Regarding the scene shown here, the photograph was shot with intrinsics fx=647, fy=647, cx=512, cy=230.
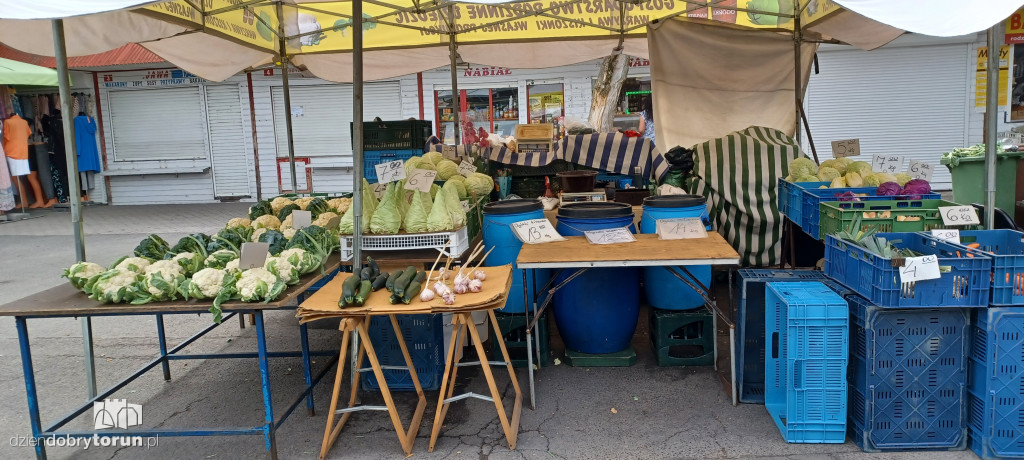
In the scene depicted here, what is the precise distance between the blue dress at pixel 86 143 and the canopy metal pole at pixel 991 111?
17.2 meters

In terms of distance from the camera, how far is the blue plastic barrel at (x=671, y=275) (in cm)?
491

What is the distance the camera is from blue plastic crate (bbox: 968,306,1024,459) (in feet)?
10.8

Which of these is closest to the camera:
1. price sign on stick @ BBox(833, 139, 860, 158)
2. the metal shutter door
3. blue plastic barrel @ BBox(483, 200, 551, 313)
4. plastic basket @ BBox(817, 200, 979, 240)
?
plastic basket @ BBox(817, 200, 979, 240)

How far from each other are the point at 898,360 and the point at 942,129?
13.0 m

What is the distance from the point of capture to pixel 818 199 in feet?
15.7

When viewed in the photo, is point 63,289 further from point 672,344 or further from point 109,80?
point 109,80

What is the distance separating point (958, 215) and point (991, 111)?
0.70 metres

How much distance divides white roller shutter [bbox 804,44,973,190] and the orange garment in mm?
17036

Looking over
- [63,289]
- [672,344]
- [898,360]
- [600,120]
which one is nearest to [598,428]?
[672,344]

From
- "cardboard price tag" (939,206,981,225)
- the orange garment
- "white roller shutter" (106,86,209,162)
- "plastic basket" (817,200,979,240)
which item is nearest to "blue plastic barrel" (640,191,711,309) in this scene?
"plastic basket" (817,200,979,240)

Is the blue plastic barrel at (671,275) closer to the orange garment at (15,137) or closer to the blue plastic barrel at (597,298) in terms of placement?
the blue plastic barrel at (597,298)

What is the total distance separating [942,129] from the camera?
45.5 feet

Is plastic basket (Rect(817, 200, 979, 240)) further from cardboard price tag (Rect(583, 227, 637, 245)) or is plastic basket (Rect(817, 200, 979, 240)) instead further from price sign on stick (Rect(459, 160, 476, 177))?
price sign on stick (Rect(459, 160, 476, 177))

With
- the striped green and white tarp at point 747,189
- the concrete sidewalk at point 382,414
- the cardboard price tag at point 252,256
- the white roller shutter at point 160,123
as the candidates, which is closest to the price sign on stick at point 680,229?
the concrete sidewalk at point 382,414
